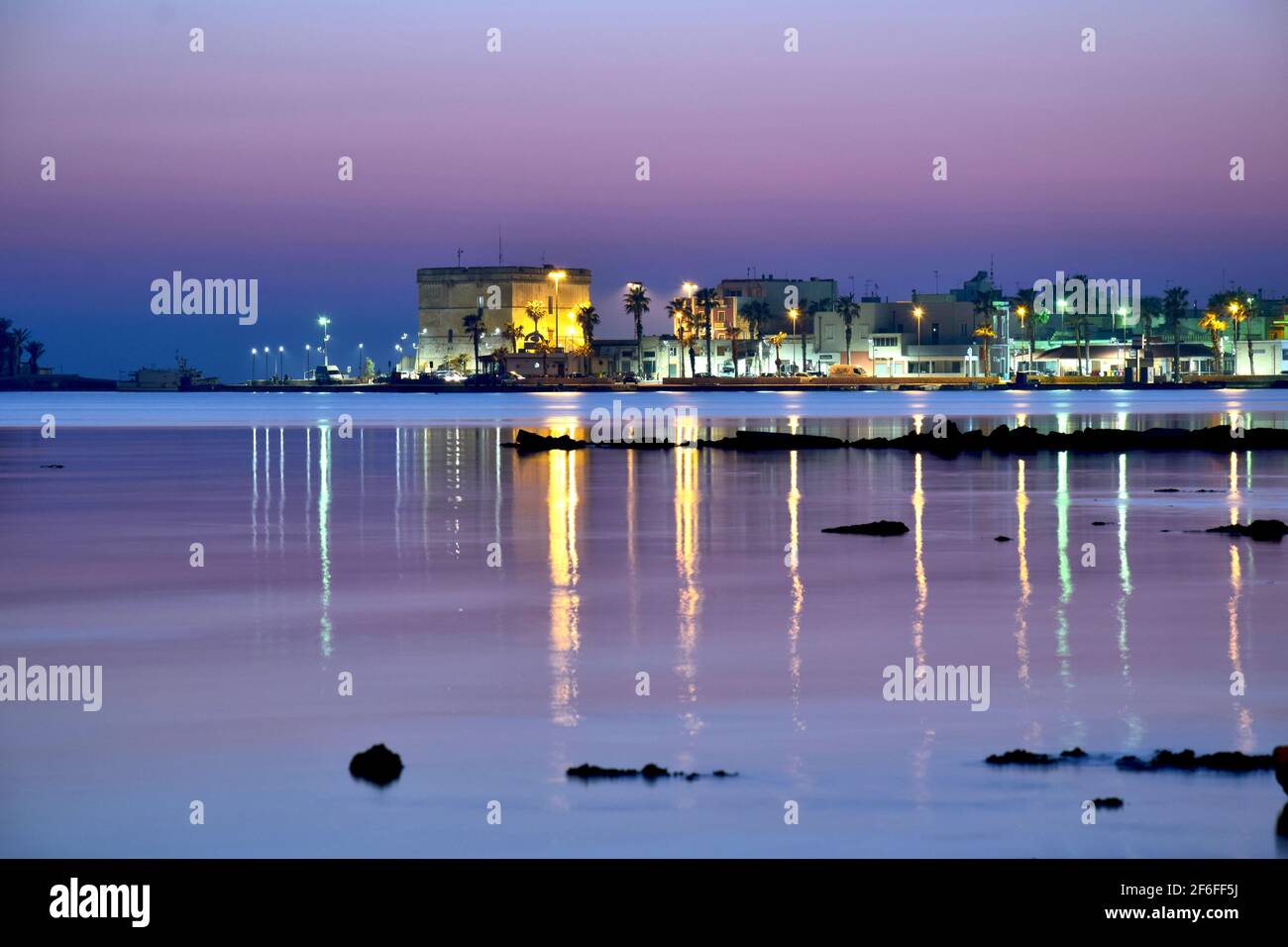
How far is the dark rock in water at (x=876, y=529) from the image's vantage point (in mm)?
31562

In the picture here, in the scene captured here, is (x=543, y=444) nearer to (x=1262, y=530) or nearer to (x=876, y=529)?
(x=876, y=529)

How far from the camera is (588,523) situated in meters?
34.6

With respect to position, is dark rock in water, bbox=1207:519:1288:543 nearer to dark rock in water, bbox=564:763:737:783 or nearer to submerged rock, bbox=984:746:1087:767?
submerged rock, bbox=984:746:1087:767

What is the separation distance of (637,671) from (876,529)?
14.8 m

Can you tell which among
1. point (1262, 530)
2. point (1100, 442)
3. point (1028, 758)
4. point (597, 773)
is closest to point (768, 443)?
point (1100, 442)

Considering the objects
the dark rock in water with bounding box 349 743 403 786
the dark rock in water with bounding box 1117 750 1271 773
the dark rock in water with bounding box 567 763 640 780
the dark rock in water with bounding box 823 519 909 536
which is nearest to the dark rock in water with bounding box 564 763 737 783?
the dark rock in water with bounding box 567 763 640 780

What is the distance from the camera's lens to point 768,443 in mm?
64250

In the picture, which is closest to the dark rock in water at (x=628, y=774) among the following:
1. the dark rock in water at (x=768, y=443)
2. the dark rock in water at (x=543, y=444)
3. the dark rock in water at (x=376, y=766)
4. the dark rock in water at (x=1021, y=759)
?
the dark rock in water at (x=376, y=766)

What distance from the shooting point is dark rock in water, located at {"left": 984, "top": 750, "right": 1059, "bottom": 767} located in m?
13.4

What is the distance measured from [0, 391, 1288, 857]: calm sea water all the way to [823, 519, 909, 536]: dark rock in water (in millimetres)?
648

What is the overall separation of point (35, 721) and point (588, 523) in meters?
19.4
